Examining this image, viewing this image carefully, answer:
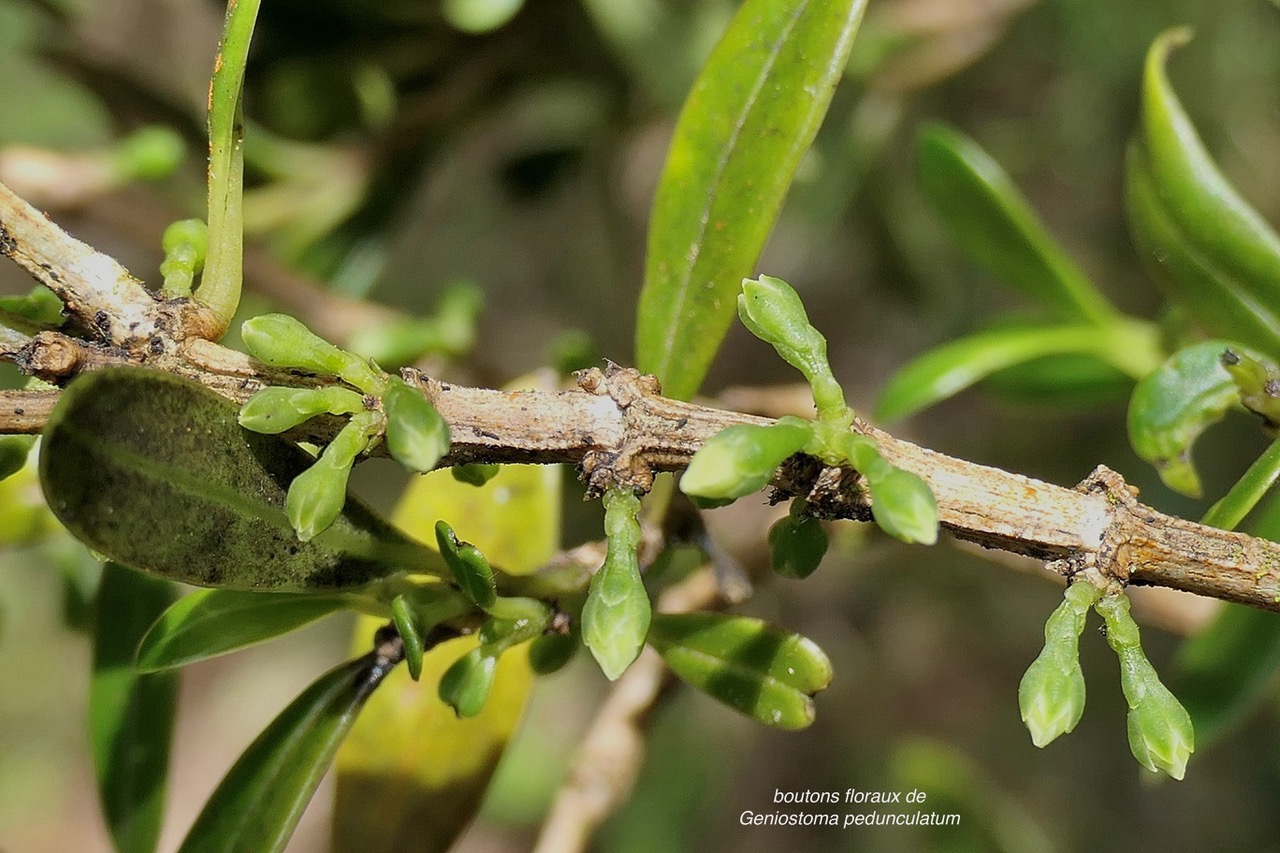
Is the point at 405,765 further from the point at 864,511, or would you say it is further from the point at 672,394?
the point at 864,511

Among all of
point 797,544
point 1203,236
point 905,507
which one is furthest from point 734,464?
point 1203,236

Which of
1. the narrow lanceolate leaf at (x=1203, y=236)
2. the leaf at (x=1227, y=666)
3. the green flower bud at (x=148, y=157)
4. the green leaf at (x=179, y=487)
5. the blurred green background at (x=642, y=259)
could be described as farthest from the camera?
the blurred green background at (x=642, y=259)

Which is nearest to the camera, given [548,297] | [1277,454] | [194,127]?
[1277,454]

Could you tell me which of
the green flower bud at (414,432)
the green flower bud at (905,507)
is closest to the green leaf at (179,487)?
the green flower bud at (414,432)

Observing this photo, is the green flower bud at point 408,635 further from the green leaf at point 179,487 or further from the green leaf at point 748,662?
the green leaf at point 748,662

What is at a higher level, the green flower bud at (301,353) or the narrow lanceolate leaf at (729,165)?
the narrow lanceolate leaf at (729,165)

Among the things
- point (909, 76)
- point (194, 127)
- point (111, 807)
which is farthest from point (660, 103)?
point (111, 807)
